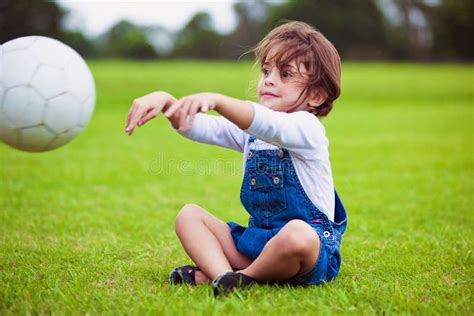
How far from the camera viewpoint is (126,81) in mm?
17703

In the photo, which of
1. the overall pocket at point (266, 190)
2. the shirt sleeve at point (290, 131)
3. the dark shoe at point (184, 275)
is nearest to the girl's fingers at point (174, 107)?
the shirt sleeve at point (290, 131)

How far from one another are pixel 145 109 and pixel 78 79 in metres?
0.92

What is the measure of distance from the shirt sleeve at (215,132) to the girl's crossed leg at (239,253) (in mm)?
315

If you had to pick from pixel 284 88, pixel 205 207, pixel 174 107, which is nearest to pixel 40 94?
pixel 174 107

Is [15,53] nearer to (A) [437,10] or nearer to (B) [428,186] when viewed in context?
(B) [428,186]

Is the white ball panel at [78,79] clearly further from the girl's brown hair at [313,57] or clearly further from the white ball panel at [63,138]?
the girl's brown hair at [313,57]

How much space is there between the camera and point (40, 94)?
2.61 metres

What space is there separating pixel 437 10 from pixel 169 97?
43.6 metres

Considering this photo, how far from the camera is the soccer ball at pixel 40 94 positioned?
258cm

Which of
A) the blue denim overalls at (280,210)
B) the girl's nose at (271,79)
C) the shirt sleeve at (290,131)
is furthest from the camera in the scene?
the girl's nose at (271,79)

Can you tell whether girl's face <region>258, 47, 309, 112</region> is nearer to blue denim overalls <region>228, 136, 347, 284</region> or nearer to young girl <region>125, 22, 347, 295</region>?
young girl <region>125, 22, 347, 295</region>

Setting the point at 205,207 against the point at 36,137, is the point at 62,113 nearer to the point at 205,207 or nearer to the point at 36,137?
the point at 36,137

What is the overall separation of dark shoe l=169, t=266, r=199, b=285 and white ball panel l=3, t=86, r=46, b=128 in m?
0.91

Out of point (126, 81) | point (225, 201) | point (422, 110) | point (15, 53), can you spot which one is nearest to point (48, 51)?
point (15, 53)
